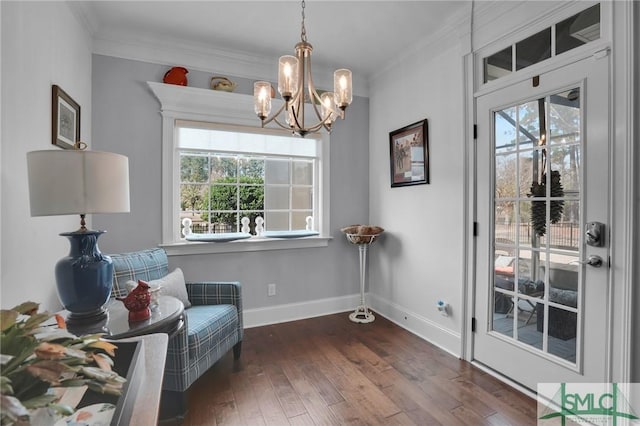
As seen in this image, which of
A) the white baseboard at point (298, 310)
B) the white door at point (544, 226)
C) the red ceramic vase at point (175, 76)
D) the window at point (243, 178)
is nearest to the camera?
the white door at point (544, 226)

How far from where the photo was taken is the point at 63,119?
2.01m

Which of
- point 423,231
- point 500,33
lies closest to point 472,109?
point 500,33

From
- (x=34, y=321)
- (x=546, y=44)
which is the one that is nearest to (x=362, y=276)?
(x=546, y=44)

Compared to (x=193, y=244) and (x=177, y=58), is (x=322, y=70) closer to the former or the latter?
(x=177, y=58)

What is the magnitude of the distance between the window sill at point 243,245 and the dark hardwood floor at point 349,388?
84 centimetres

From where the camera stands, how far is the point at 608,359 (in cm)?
165

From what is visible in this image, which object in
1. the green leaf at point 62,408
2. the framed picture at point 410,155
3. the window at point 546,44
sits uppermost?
the window at point 546,44

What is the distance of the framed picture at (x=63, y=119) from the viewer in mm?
1873

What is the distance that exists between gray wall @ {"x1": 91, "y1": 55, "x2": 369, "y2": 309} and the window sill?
61 mm

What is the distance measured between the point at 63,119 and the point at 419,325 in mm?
3162

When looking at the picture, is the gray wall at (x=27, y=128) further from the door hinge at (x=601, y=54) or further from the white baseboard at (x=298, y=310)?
the door hinge at (x=601, y=54)

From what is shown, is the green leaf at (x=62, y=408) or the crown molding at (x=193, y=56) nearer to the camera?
the green leaf at (x=62, y=408)

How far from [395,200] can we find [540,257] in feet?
4.77

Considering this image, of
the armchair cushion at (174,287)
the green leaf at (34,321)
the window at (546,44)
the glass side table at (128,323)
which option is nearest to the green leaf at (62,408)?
the green leaf at (34,321)
